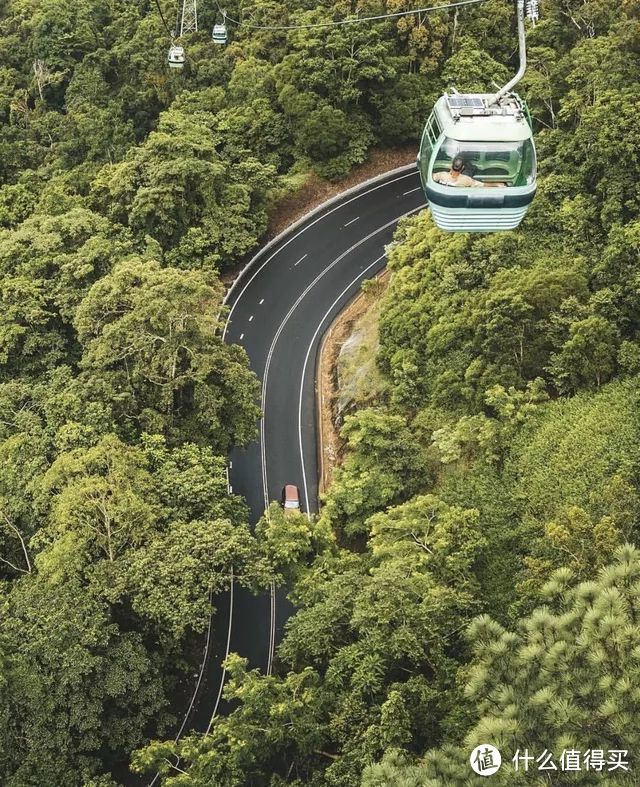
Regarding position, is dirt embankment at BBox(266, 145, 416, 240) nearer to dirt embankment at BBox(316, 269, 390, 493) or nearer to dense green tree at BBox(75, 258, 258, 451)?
dirt embankment at BBox(316, 269, 390, 493)

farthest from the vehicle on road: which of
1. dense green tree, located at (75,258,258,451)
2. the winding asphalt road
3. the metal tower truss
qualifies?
the metal tower truss

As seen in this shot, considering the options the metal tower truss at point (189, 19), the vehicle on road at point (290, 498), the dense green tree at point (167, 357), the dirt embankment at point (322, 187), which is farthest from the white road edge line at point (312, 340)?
the metal tower truss at point (189, 19)

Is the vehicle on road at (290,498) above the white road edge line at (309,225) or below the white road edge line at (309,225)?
below

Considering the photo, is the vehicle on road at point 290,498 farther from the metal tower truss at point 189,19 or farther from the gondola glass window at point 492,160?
the metal tower truss at point 189,19

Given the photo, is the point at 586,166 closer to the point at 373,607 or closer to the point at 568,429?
the point at 568,429

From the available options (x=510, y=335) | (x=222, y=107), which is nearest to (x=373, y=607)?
(x=510, y=335)
